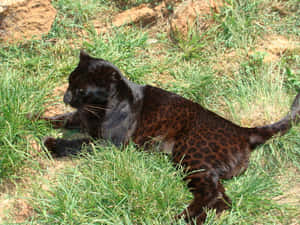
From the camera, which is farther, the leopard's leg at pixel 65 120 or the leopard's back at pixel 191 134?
the leopard's leg at pixel 65 120

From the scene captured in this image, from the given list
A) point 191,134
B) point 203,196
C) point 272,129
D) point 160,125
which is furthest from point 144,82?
point 203,196

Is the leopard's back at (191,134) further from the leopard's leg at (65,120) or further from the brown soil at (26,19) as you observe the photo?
the brown soil at (26,19)

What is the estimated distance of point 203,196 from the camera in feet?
10.3

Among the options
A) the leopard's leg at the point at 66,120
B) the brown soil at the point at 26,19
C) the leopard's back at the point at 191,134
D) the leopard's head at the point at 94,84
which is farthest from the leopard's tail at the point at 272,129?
the brown soil at the point at 26,19

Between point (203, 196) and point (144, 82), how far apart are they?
6.63ft

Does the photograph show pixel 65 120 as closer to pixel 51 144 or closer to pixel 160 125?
pixel 51 144

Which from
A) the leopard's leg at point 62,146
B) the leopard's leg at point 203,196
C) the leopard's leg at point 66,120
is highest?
the leopard's leg at point 66,120

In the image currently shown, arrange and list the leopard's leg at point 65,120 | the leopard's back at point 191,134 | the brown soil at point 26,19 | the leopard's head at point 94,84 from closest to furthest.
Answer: the leopard's back at point 191,134, the leopard's head at point 94,84, the leopard's leg at point 65,120, the brown soil at point 26,19

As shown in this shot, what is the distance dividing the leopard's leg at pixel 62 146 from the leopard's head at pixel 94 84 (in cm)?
48

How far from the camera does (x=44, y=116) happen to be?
165 inches

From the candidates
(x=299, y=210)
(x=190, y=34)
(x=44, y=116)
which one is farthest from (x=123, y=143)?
(x=190, y=34)

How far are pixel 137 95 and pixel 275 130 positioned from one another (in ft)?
4.94

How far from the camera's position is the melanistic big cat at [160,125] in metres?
3.35

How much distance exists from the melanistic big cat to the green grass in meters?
0.17
